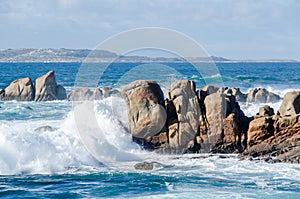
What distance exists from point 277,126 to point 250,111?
14.7m

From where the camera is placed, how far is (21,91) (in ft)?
160

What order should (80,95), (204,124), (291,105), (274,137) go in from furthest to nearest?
(80,95) → (291,105) → (204,124) → (274,137)

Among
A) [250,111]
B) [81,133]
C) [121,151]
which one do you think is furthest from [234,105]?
[250,111]

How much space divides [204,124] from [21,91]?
29578mm

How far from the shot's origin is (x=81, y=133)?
2411 cm

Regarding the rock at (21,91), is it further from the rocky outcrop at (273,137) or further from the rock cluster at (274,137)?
the rocky outcrop at (273,137)

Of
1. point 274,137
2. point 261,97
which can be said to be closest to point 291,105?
point 274,137

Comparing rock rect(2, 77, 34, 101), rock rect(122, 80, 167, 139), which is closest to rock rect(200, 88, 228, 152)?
rock rect(122, 80, 167, 139)

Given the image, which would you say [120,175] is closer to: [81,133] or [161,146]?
[161,146]

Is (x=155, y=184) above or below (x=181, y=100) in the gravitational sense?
below

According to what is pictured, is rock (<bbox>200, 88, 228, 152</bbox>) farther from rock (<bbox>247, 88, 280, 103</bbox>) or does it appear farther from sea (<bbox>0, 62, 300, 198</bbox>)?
rock (<bbox>247, 88, 280, 103</bbox>)

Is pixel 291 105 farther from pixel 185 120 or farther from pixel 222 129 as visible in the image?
pixel 185 120

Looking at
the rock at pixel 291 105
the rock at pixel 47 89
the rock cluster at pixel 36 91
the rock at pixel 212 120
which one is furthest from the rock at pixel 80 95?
the rock at pixel 291 105

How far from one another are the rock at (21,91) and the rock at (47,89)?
60 cm
